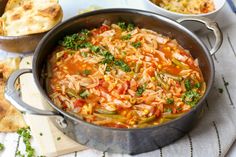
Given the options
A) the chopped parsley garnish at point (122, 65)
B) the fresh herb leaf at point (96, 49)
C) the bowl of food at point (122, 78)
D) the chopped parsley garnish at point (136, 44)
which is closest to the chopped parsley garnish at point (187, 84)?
the bowl of food at point (122, 78)

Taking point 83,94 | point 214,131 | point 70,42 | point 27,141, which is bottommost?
point 27,141

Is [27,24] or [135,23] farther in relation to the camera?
[135,23]

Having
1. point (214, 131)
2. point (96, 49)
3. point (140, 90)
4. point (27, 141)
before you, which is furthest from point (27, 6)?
point (214, 131)

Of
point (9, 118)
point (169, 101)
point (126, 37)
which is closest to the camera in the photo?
point (169, 101)

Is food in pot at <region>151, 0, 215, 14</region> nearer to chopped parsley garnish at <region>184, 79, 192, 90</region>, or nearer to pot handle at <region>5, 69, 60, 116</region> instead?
chopped parsley garnish at <region>184, 79, 192, 90</region>

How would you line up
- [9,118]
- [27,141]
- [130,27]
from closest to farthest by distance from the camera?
[27,141], [9,118], [130,27]

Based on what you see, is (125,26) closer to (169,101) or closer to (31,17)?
(31,17)

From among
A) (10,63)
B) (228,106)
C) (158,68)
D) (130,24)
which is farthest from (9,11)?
(228,106)
